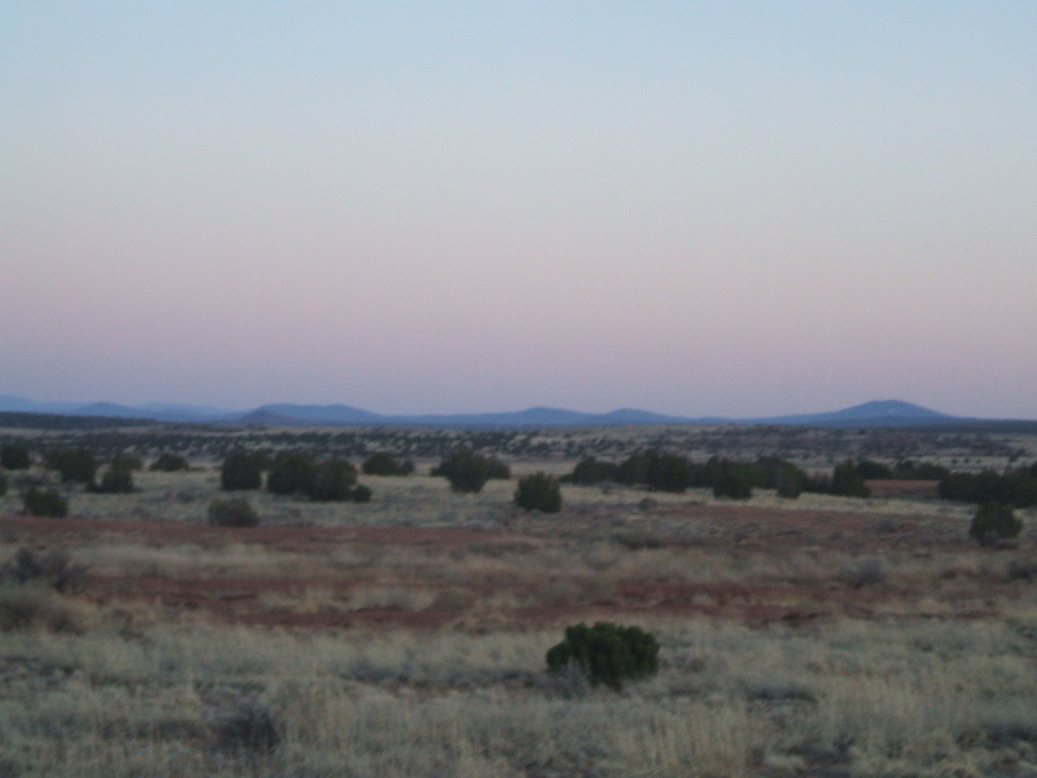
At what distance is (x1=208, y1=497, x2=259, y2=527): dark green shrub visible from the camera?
3500 centimetres

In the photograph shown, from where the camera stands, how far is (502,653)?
47.7 feet

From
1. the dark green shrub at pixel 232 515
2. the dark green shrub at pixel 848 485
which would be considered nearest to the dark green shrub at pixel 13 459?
the dark green shrub at pixel 232 515

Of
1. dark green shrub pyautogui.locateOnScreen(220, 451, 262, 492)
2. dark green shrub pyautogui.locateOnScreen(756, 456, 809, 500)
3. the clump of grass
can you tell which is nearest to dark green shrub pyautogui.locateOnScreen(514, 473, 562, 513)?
dark green shrub pyautogui.locateOnScreen(220, 451, 262, 492)

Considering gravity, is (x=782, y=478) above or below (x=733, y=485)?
above

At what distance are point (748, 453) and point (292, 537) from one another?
258 feet

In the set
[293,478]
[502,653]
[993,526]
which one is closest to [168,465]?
[293,478]

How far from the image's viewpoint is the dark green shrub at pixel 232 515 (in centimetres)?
3500

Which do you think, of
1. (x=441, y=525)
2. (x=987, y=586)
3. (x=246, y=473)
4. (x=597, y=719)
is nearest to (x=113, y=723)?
(x=597, y=719)

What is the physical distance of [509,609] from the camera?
2000cm

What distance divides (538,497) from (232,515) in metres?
11.7

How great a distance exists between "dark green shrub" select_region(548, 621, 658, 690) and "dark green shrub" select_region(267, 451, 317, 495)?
Result: 1381 inches

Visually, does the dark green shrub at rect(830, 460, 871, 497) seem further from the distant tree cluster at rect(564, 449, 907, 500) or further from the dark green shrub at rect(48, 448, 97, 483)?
the dark green shrub at rect(48, 448, 97, 483)

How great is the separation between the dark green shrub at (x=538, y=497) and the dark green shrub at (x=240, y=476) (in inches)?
503

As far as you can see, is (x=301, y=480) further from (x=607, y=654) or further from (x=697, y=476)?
(x=607, y=654)
